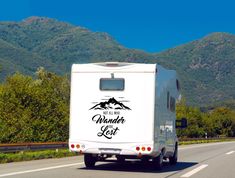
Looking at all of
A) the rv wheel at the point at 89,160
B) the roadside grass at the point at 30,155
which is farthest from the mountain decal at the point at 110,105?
the roadside grass at the point at 30,155

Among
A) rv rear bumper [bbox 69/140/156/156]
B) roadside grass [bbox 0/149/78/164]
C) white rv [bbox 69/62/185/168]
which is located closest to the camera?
rv rear bumper [bbox 69/140/156/156]

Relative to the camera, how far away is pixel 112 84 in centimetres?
1449

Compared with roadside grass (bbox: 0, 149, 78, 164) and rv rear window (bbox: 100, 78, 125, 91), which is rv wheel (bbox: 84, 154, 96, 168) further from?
roadside grass (bbox: 0, 149, 78, 164)

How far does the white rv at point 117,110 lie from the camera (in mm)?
14047

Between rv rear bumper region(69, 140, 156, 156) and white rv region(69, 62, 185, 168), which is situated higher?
white rv region(69, 62, 185, 168)

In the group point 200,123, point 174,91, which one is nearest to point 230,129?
point 200,123

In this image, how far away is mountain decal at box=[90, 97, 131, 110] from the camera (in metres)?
14.4

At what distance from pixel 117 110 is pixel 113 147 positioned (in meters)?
1.04

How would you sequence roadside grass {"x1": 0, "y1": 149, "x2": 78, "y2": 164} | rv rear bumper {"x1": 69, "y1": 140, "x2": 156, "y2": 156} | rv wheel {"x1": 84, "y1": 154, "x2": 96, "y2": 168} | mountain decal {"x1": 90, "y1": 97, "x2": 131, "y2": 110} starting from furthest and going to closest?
roadside grass {"x1": 0, "y1": 149, "x2": 78, "y2": 164}, rv wheel {"x1": 84, "y1": 154, "x2": 96, "y2": 168}, mountain decal {"x1": 90, "y1": 97, "x2": 131, "y2": 110}, rv rear bumper {"x1": 69, "y1": 140, "x2": 156, "y2": 156}

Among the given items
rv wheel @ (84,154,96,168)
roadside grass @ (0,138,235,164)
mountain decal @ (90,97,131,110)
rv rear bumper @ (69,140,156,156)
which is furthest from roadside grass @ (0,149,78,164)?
mountain decal @ (90,97,131,110)

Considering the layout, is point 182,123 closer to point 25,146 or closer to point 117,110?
point 117,110

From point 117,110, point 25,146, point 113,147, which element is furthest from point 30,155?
point 117,110

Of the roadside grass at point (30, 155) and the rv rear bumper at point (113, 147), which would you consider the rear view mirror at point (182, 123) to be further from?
the roadside grass at point (30, 155)

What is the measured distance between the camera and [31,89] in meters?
42.3
